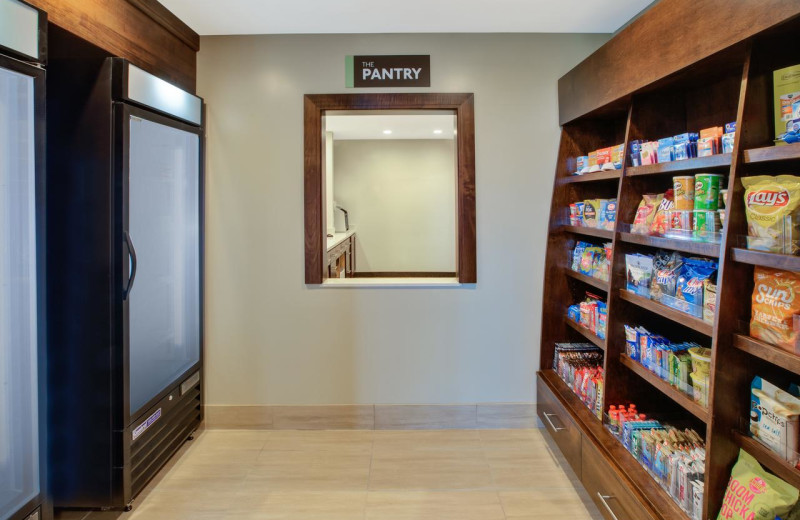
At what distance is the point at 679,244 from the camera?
1699 mm

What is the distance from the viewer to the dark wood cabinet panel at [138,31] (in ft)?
6.11

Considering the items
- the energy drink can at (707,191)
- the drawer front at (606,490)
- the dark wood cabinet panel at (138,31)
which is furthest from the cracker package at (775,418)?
the dark wood cabinet panel at (138,31)

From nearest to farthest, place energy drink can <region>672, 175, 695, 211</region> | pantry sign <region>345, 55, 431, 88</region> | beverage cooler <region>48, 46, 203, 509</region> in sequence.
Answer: energy drink can <region>672, 175, 695, 211</region> → beverage cooler <region>48, 46, 203, 509</region> → pantry sign <region>345, 55, 431, 88</region>

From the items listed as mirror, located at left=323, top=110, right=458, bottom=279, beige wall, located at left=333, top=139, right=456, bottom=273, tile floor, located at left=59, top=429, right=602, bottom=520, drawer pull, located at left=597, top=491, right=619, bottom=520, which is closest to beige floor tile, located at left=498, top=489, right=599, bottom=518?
tile floor, located at left=59, top=429, right=602, bottom=520

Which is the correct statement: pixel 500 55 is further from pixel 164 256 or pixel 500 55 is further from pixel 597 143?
pixel 164 256

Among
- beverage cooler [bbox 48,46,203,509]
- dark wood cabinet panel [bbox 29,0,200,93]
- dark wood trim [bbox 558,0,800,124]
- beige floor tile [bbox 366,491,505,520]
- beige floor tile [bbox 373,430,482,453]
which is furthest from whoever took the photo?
beige floor tile [bbox 373,430,482,453]

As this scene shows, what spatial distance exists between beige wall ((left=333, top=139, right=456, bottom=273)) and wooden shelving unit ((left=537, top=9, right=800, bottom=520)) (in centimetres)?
441

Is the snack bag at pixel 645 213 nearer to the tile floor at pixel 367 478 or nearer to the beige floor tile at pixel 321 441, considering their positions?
the tile floor at pixel 367 478

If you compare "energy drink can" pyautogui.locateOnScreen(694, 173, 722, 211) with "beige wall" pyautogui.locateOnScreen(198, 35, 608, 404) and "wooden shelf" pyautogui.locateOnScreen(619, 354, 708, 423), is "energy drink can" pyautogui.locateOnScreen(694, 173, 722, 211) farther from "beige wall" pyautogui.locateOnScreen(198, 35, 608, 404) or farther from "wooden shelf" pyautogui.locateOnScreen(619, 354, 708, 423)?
"beige wall" pyautogui.locateOnScreen(198, 35, 608, 404)

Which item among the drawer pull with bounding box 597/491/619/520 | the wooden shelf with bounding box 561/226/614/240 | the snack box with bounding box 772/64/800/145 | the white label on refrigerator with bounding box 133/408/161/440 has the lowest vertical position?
the drawer pull with bounding box 597/491/619/520

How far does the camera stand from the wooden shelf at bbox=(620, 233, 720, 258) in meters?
1.54

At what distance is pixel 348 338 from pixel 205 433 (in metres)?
1.06

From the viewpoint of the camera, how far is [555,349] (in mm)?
2891

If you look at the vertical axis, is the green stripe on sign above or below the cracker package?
above
